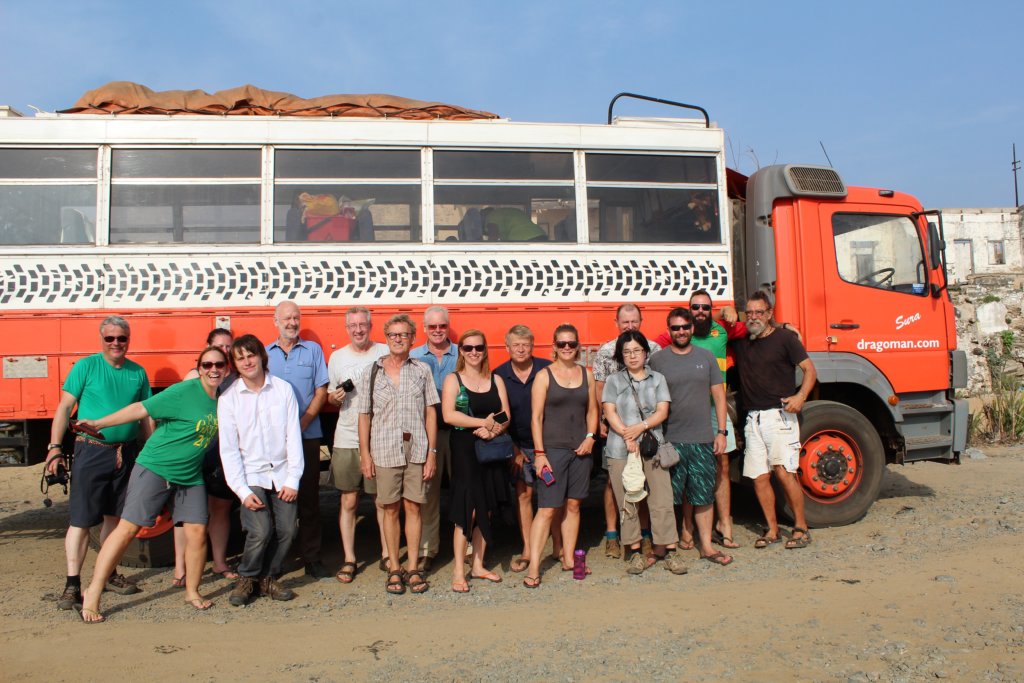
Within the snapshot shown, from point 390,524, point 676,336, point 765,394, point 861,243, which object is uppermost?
point 861,243

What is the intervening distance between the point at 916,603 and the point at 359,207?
5.05m

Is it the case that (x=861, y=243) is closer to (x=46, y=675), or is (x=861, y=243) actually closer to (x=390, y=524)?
(x=390, y=524)

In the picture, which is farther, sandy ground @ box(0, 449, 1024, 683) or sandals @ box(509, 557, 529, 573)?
sandals @ box(509, 557, 529, 573)

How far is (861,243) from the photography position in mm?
7121

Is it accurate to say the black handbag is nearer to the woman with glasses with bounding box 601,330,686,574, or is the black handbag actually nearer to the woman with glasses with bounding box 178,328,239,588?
the woman with glasses with bounding box 601,330,686,574

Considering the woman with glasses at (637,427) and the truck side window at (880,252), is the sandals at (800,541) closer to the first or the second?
the woman with glasses at (637,427)

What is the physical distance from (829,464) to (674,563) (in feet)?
6.56

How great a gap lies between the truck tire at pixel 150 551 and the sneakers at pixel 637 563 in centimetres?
370

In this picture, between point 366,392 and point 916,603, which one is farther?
point 366,392

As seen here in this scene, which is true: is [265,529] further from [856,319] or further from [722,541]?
[856,319]

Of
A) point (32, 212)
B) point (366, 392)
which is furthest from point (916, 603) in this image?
point (32, 212)

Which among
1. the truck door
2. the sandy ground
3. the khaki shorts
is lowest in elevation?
the sandy ground

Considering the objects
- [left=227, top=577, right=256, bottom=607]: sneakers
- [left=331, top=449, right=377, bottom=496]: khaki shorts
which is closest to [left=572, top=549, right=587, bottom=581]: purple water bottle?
[left=331, top=449, right=377, bottom=496]: khaki shorts

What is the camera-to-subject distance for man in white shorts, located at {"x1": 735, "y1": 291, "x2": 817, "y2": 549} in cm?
613
